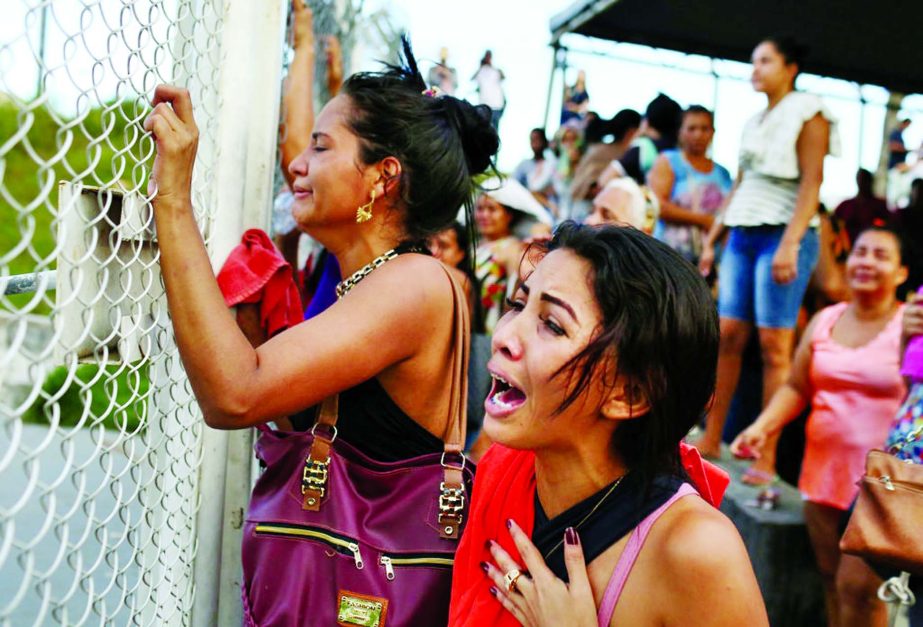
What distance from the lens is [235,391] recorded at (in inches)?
55.5

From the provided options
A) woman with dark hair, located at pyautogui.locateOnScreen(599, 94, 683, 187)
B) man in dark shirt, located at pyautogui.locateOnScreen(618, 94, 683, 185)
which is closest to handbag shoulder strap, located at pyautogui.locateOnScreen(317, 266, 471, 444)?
woman with dark hair, located at pyautogui.locateOnScreen(599, 94, 683, 187)

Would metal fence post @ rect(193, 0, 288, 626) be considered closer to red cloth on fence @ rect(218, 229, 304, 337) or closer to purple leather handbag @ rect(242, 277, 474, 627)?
red cloth on fence @ rect(218, 229, 304, 337)

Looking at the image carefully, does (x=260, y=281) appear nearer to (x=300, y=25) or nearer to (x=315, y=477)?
(x=315, y=477)

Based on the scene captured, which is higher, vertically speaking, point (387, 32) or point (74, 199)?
point (387, 32)

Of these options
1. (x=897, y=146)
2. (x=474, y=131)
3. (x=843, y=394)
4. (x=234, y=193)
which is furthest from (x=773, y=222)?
(x=897, y=146)

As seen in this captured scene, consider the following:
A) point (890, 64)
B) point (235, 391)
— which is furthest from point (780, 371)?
point (890, 64)

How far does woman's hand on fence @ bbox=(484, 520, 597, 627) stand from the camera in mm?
1367

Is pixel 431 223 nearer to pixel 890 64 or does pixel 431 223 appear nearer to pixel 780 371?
pixel 780 371

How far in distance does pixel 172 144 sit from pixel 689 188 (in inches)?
154

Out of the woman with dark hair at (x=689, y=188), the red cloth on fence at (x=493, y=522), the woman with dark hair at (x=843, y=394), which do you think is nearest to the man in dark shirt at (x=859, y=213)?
the woman with dark hair at (x=689, y=188)

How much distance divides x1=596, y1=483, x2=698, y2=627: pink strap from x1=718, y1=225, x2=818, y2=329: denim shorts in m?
2.68

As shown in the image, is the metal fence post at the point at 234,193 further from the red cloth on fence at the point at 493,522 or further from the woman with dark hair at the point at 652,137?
the woman with dark hair at the point at 652,137

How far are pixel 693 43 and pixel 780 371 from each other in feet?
14.0

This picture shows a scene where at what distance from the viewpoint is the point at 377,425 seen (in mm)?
1740
